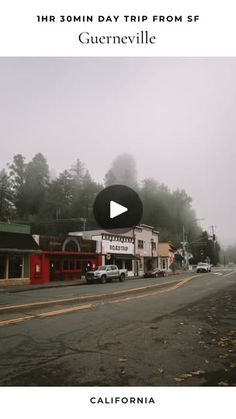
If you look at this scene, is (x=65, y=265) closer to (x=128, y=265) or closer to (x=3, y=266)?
(x=3, y=266)

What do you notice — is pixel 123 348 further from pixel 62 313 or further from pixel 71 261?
pixel 71 261

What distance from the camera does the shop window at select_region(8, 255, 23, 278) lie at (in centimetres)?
3021

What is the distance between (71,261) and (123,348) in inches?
1251

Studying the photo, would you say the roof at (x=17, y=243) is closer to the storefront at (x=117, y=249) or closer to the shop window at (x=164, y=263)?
the storefront at (x=117, y=249)

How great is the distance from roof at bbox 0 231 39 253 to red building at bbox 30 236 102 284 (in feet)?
4.38

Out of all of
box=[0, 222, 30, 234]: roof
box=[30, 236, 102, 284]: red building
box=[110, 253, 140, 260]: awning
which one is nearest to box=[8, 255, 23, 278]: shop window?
box=[30, 236, 102, 284]: red building

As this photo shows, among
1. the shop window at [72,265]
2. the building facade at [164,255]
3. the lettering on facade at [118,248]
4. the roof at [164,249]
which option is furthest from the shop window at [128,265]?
the roof at [164,249]

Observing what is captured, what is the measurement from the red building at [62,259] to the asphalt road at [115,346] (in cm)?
2148

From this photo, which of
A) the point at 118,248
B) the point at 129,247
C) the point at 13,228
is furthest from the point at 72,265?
the point at 129,247

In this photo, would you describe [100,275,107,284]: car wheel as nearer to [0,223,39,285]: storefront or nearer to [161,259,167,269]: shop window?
[0,223,39,285]: storefront

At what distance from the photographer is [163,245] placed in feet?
209

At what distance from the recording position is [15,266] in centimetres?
3075

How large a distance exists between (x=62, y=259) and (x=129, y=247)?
49.0ft
